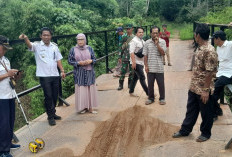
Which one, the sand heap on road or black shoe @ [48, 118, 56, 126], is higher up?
black shoe @ [48, 118, 56, 126]

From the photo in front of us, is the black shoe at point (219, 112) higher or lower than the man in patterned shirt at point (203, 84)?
lower

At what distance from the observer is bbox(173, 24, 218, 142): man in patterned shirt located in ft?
12.2

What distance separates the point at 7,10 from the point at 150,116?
1653cm

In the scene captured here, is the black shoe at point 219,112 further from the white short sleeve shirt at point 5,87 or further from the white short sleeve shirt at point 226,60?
the white short sleeve shirt at point 5,87

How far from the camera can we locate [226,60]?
4.71m

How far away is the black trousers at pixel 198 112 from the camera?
3908 millimetres

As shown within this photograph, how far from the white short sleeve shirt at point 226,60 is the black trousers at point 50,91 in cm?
290

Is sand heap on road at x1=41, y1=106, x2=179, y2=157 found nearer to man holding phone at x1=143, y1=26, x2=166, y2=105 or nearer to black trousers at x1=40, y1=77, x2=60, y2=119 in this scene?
man holding phone at x1=143, y1=26, x2=166, y2=105

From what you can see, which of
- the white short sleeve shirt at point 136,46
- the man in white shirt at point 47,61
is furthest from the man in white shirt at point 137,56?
the man in white shirt at point 47,61

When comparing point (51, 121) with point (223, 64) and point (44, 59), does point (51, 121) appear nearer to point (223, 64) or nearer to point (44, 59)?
point (44, 59)

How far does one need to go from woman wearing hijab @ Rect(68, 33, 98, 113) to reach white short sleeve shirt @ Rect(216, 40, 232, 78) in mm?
2383

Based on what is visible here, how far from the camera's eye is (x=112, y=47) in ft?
48.4

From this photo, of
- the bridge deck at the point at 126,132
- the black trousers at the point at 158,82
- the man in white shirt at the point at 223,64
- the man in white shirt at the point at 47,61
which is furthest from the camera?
the black trousers at the point at 158,82

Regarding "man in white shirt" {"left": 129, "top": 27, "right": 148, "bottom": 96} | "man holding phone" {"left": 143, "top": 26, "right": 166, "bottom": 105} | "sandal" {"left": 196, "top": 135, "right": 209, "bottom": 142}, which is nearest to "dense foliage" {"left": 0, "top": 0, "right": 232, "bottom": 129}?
"man in white shirt" {"left": 129, "top": 27, "right": 148, "bottom": 96}
